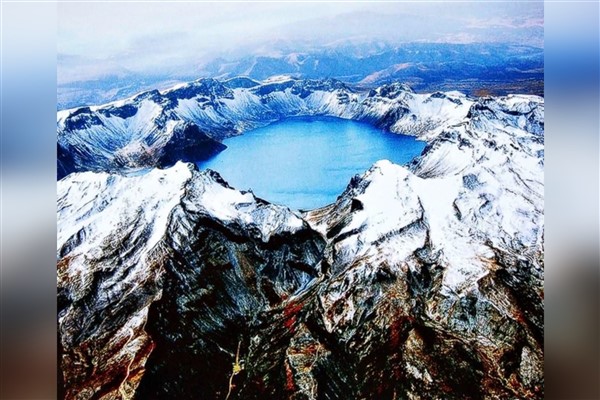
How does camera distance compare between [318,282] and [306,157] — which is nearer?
[318,282]

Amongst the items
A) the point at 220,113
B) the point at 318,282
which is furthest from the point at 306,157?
the point at 318,282

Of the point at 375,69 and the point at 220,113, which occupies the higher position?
the point at 375,69

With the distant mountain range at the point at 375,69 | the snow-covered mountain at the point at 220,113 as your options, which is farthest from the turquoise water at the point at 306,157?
the distant mountain range at the point at 375,69

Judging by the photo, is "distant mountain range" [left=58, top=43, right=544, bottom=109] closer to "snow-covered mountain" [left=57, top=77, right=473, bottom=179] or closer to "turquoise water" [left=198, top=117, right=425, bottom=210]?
"snow-covered mountain" [left=57, top=77, right=473, bottom=179]

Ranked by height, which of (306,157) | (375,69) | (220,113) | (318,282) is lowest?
(318,282)

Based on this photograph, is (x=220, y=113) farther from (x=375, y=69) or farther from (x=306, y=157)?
(x=375, y=69)
